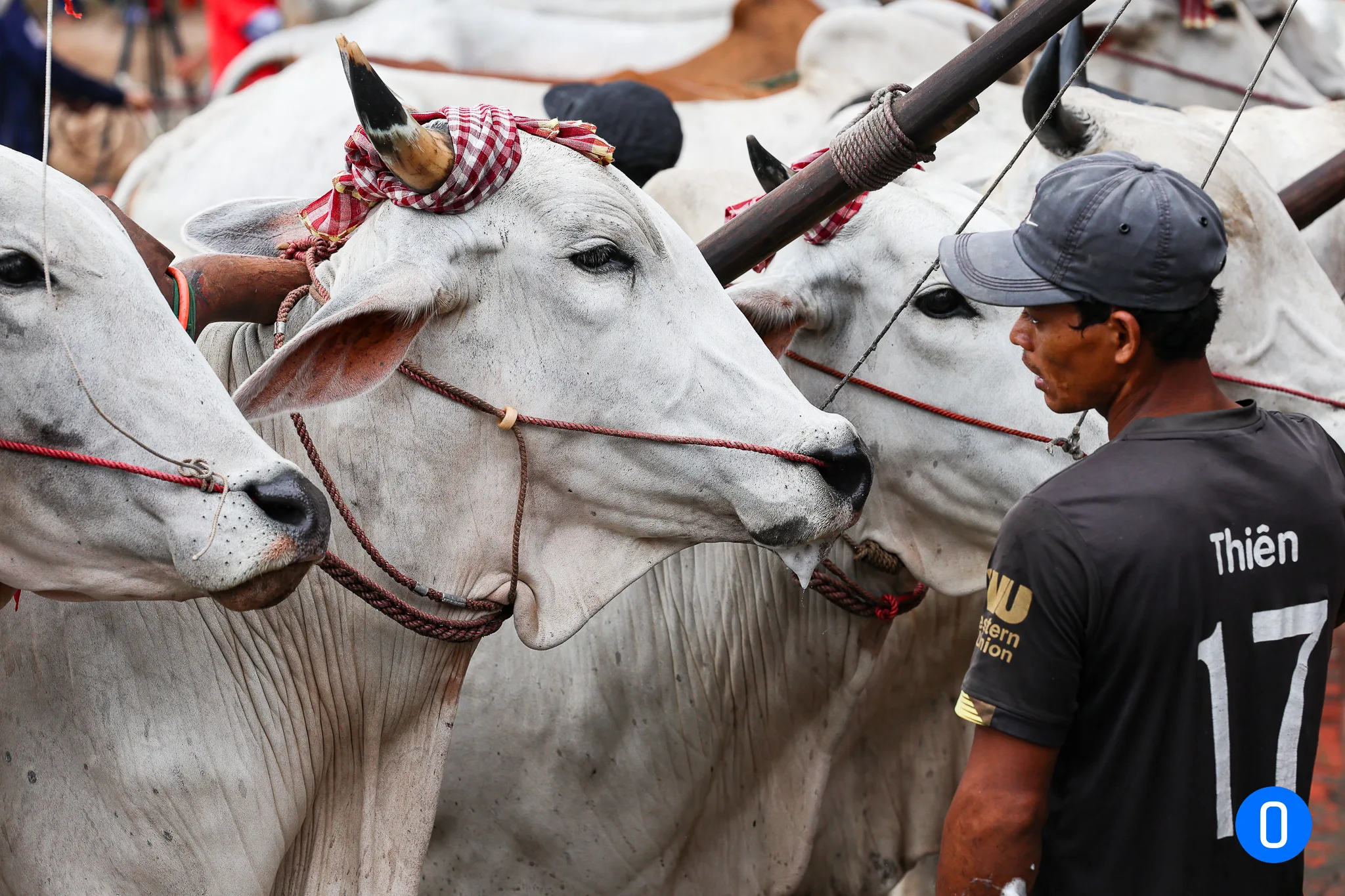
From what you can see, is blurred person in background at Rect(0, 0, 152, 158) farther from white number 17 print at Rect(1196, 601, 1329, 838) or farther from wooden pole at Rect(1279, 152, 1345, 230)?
white number 17 print at Rect(1196, 601, 1329, 838)

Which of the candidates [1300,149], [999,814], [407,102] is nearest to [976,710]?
[999,814]

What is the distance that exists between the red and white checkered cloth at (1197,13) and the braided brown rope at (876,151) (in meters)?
3.96

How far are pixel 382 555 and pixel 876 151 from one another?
42.5 inches

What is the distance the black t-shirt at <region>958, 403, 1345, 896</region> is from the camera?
1.86 m

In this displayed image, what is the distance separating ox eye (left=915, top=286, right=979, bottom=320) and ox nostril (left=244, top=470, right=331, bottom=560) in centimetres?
144

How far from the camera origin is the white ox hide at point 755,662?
2.88 meters

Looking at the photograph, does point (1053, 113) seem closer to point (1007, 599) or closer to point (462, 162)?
point (462, 162)

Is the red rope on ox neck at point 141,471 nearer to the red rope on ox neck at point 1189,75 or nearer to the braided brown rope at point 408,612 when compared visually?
the braided brown rope at point 408,612

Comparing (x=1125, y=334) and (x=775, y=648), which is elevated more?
(x=1125, y=334)

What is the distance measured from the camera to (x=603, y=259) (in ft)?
7.51

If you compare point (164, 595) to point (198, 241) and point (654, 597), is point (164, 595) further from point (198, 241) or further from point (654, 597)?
point (654, 597)

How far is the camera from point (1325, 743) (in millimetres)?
6340

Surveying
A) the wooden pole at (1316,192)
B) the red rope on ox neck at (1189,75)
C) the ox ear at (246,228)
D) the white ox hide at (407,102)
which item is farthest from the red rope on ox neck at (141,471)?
the red rope on ox neck at (1189,75)

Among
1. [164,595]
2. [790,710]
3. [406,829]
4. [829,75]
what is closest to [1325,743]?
[829,75]
